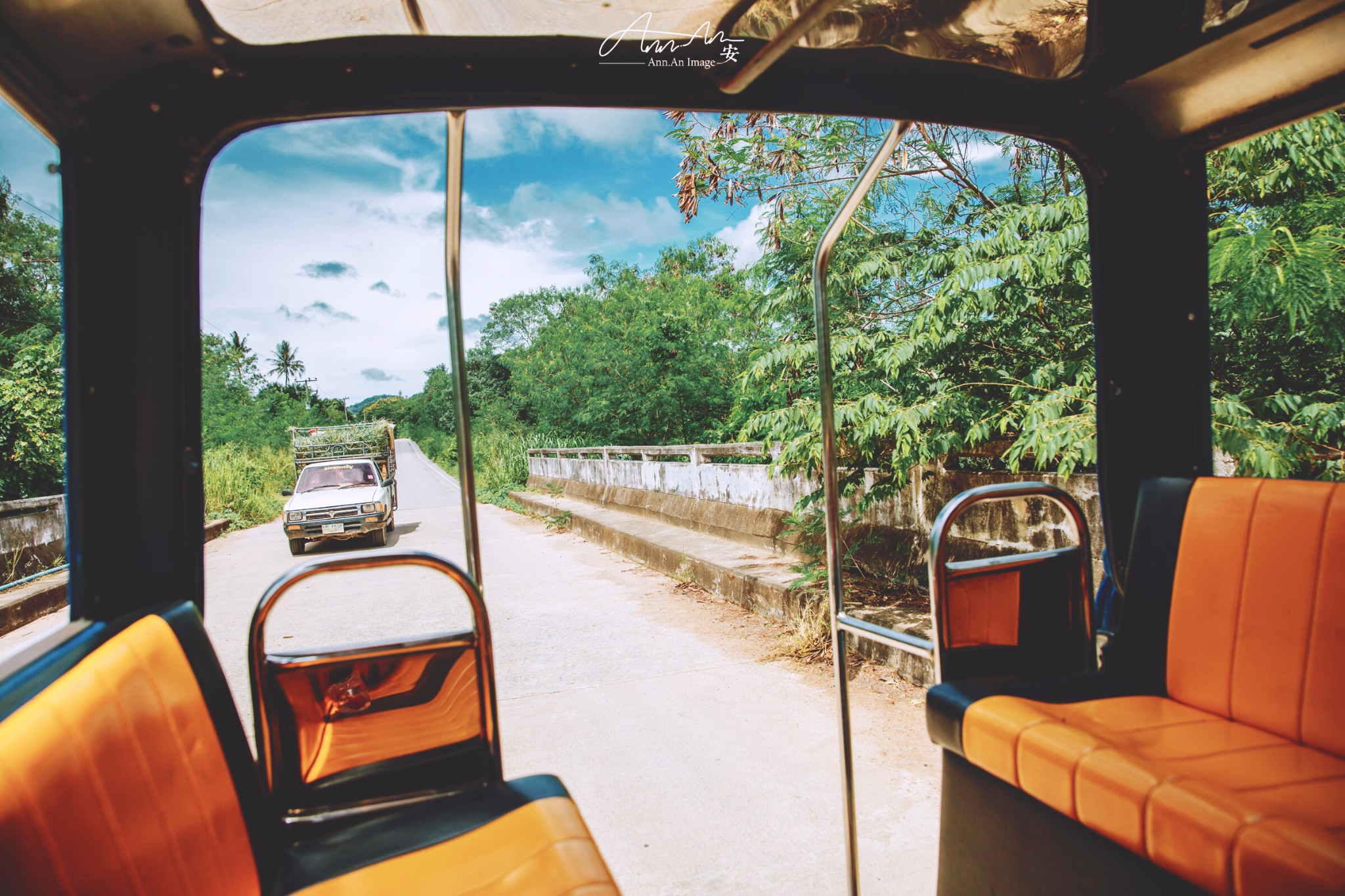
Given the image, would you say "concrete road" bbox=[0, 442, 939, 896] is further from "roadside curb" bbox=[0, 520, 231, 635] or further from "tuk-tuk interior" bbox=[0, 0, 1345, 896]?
"roadside curb" bbox=[0, 520, 231, 635]

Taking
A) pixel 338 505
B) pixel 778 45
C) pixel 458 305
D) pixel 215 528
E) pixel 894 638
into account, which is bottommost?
pixel 215 528

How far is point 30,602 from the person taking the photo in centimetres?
668

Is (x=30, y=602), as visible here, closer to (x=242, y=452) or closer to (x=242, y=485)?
(x=242, y=485)

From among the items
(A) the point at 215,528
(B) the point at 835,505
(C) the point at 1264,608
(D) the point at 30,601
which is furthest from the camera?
(A) the point at 215,528

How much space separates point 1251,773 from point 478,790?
1.70 m

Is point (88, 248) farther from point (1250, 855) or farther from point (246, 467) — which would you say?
point (246, 467)

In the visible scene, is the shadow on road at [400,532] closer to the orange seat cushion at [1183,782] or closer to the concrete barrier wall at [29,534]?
the concrete barrier wall at [29,534]

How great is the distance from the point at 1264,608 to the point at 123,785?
2390mm

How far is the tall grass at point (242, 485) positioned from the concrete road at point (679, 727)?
378 inches

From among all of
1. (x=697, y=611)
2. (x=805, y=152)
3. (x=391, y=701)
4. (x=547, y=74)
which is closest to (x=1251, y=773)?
(x=391, y=701)

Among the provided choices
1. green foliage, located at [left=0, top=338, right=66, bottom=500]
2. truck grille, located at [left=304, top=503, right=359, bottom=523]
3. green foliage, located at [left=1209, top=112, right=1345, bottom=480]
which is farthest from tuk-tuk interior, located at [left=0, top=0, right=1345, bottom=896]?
truck grille, located at [left=304, top=503, right=359, bottom=523]

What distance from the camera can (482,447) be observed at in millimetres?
23312

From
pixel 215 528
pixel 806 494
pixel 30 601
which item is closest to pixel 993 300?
pixel 806 494

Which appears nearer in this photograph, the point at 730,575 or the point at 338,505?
the point at 730,575
